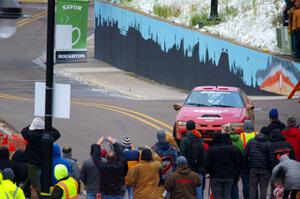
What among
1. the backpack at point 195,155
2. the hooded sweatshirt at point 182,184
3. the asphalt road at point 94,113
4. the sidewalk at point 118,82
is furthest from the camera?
the sidewalk at point 118,82

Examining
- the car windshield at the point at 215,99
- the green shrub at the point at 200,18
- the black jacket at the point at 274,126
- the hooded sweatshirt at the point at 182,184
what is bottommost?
the hooded sweatshirt at the point at 182,184

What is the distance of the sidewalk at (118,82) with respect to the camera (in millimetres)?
40031

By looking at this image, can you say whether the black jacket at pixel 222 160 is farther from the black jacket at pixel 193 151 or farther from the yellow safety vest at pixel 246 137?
the yellow safety vest at pixel 246 137

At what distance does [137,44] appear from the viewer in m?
48.3

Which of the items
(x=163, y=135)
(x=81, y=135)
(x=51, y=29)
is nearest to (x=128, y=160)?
(x=163, y=135)

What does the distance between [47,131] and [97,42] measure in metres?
41.4

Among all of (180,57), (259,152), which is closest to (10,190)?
(259,152)

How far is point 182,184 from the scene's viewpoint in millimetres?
15391

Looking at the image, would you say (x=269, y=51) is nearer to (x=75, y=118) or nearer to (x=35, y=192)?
(x=75, y=118)

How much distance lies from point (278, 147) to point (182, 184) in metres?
2.41

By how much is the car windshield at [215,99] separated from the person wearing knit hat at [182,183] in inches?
376

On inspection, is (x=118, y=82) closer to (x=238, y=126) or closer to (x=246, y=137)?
(x=238, y=126)

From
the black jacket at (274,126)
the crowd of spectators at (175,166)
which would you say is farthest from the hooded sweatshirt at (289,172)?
the black jacket at (274,126)

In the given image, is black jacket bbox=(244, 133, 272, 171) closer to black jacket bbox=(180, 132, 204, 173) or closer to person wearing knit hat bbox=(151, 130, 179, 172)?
black jacket bbox=(180, 132, 204, 173)
